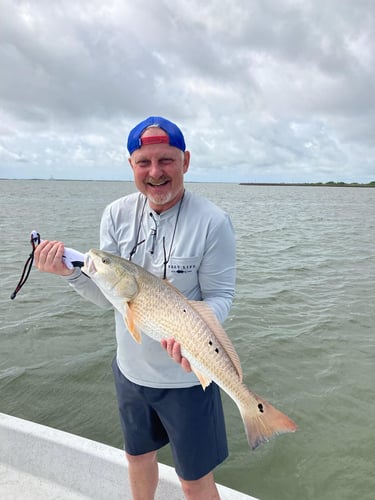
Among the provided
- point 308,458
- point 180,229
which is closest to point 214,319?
point 180,229

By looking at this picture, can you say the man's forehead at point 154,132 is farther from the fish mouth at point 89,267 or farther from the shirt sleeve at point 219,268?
the fish mouth at point 89,267

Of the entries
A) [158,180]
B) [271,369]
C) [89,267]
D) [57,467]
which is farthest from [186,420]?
[271,369]

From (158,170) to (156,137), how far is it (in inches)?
8.7

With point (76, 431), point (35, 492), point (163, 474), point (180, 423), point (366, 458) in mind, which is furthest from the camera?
point (76, 431)

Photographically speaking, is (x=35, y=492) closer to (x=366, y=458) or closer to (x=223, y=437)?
(x=223, y=437)

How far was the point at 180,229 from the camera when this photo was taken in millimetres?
2555

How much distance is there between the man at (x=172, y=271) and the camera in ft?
8.18

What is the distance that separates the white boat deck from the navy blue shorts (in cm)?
74

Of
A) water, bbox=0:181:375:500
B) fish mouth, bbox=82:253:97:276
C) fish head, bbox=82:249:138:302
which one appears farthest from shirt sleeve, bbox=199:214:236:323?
water, bbox=0:181:375:500

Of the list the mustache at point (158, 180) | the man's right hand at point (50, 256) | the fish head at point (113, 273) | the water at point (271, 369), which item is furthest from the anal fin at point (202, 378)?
the water at point (271, 369)

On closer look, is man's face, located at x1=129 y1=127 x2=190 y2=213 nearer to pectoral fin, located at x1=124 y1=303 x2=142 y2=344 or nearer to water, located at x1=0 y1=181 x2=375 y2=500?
pectoral fin, located at x1=124 y1=303 x2=142 y2=344

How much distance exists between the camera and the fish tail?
89.4 inches

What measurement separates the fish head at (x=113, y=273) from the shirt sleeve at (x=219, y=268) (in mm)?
484

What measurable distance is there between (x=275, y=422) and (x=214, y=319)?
72 centimetres
